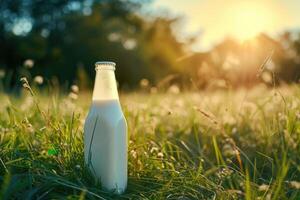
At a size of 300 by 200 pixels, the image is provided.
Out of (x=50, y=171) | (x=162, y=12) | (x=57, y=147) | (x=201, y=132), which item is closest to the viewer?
(x=50, y=171)

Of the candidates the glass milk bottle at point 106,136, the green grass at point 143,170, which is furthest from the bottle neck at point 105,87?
the green grass at point 143,170

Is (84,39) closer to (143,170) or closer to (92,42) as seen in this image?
(92,42)

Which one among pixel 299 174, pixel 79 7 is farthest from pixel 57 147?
pixel 79 7

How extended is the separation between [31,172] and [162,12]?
122ft

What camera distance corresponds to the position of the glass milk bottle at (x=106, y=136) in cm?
231

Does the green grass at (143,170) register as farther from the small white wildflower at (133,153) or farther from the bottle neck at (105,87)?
the bottle neck at (105,87)

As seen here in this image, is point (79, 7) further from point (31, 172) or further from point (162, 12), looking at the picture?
point (31, 172)

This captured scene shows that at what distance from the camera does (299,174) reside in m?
2.68

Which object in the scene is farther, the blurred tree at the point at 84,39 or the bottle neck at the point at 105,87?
the blurred tree at the point at 84,39

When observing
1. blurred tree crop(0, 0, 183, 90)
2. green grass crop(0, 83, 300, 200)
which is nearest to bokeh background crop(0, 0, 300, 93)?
blurred tree crop(0, 0, 183, 90)

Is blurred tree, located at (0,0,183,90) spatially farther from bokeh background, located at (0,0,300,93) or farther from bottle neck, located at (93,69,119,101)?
bottle neck, located at (93,69,119,101)

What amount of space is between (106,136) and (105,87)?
24 centimetres

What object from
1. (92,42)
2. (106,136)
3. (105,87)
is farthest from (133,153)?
(92,42)

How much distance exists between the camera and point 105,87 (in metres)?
2.36
